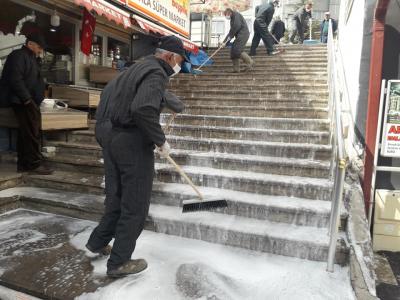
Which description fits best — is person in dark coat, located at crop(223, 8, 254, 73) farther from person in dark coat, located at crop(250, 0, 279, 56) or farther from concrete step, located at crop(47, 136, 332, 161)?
concrete step, located at crop(47, 136, 332, 161)

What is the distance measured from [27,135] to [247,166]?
321 centimetres

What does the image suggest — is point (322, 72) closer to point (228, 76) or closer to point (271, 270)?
point (228, 76)

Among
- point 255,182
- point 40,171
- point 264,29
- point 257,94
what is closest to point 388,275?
point 255,182

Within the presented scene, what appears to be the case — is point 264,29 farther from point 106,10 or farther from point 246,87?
point 106,10

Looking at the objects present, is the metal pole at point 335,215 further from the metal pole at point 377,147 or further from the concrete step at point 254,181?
the metal pole at point 377,147

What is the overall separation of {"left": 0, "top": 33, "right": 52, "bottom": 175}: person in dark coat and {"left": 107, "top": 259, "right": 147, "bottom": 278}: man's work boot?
9.28ft

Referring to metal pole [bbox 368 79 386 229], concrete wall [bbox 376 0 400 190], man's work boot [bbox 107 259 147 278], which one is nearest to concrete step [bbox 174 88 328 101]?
concrete wall [bbox 376 0 400 190]

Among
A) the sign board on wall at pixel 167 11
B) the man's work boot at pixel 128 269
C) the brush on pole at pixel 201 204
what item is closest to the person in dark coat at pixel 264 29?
the sign board on wall at pixel 167 11

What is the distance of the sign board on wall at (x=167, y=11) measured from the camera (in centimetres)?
828

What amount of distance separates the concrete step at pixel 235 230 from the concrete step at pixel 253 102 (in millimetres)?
3266

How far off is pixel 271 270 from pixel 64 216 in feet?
8.72

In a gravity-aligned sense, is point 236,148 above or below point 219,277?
above

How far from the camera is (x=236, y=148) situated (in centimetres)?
520

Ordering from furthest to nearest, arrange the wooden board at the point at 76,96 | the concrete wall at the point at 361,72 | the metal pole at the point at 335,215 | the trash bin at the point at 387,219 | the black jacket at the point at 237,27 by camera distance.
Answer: the black jacket at the point at 237,27 < the wooden board at the point at 76,96 < the concrete wall at the point at 361,72 < the trash bin at the point at 387,219 < the metal pole at the point at 335,215
